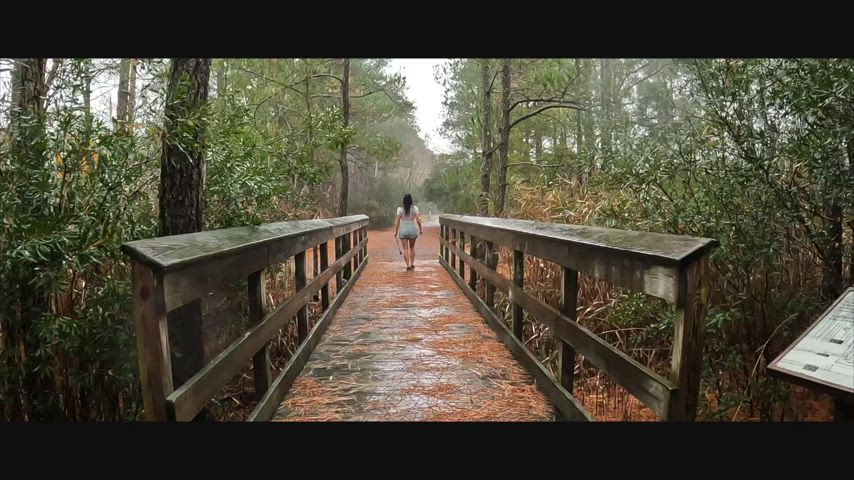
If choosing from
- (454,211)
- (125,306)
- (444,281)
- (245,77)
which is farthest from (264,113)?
(454,211)

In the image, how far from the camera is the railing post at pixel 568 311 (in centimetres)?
261

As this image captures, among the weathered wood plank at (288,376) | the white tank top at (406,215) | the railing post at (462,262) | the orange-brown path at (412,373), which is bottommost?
the orange-brown path at (412,373)

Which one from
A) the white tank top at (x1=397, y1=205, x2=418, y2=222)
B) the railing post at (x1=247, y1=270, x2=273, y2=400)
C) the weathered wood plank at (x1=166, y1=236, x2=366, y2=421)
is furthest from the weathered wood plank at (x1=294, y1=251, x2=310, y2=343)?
the white tank top at (x1=397, y1=205, x2=418, y2=222)

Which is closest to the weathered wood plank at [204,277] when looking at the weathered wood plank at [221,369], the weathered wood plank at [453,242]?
the weathered wood plank at [221,369]

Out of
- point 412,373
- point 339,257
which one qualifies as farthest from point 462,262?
point 412,373

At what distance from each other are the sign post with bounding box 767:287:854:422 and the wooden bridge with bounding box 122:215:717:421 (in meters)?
0.31

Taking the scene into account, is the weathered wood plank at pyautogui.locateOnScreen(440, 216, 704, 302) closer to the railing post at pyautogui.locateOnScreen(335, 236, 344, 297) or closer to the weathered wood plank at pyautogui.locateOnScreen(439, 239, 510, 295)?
the weathered wood plank at pyautogui.locateOnScreen(439, 239, 510, 295)

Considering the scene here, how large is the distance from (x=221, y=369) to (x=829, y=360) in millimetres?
2244

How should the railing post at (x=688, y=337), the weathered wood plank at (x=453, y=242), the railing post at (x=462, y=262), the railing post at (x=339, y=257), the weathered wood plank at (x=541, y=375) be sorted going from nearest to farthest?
the railing post at (x=688, y=337), the weathered wood plank at (x=541, y=375), the railing post at (x=339, y=257), the railing post at (x=462, y=262), the weathered wood plank at (x=453, y=242)

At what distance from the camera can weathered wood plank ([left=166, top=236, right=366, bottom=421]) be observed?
1.67 m

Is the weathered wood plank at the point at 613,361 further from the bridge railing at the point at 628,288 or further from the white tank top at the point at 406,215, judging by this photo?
the white tank top at the point at 406,215

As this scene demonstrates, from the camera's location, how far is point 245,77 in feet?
32.2

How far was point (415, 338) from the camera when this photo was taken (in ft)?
13.7

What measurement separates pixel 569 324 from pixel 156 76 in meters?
3.05
